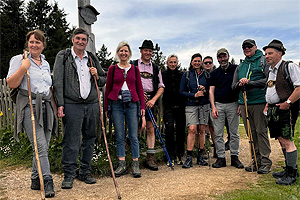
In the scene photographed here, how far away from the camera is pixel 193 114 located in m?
5.48

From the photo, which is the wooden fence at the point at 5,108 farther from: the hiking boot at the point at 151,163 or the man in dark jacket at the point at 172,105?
the man in dark jacket at the point at 172,105

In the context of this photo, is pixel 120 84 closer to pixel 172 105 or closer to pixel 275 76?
pixel 172 105

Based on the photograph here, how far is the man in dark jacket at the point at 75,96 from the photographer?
165 inches

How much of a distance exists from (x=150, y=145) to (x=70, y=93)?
6.62 feet

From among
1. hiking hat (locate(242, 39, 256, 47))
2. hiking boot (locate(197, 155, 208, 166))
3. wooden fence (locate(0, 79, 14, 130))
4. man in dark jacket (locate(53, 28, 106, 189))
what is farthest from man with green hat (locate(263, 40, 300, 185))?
wooden fence (locate(0, 79, 14, 130))

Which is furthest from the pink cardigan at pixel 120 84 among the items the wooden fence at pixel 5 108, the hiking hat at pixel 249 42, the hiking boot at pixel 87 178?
the wooden fence at pixel 5 108

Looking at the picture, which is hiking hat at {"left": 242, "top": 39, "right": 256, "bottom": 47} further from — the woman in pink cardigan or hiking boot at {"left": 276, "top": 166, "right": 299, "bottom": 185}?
hiking boot at {"left": 276, "top": 166, "right": 299, "bottom": 185}

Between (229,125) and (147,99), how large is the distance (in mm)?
1763

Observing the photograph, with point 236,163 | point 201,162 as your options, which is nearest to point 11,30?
point 201,162

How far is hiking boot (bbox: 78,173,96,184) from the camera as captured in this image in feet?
14.6

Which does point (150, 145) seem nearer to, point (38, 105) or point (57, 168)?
point (57, 168)

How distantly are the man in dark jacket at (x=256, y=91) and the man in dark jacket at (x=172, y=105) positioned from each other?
3.84ft

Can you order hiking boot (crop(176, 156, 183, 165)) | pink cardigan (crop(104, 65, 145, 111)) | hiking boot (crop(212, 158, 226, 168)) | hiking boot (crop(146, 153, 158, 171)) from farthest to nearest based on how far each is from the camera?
1. hiking boot (crop(176, 156, 183, 165))
2. hiking boot (crop(212, 158, 226, 168))
3. hiking boot (crop(146, 153, 158, 171))
4. pink cardigan (crop(104, 65, 145, 111))

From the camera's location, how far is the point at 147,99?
532 centimetres
